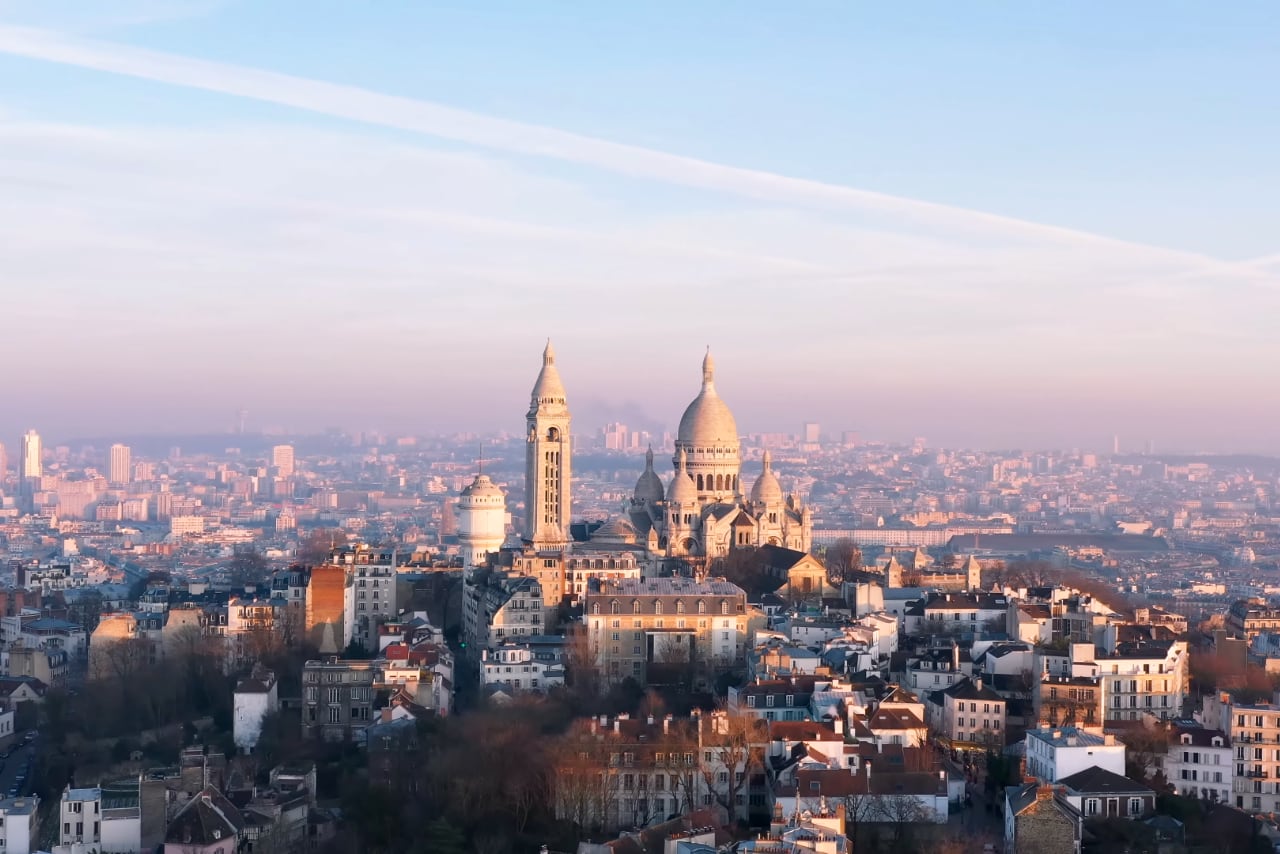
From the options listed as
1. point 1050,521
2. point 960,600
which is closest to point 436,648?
point 960,600

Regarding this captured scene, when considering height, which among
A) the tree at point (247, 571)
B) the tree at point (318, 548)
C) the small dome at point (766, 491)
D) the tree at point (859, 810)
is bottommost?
the tree at point (859, 810)

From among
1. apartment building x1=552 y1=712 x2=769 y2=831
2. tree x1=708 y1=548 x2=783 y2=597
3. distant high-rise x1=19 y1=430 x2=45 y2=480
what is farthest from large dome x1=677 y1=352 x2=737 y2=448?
distant high-rise x1=19 y1=430 x2=45 y2=480

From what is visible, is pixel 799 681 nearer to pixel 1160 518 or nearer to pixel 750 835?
pixel 750 835

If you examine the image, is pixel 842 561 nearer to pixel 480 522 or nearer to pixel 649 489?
pixel 649 489

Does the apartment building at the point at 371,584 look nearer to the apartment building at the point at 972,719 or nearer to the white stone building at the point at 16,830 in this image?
the white stone building at the point at 16,830

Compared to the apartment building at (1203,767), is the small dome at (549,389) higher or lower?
higher

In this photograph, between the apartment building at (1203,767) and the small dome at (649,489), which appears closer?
the apartment building at (1203,767)

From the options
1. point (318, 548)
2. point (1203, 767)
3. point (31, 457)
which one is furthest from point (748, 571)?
point (31, 457)

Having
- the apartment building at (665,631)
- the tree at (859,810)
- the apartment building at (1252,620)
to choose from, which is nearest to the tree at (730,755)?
the tree at (859,810)
